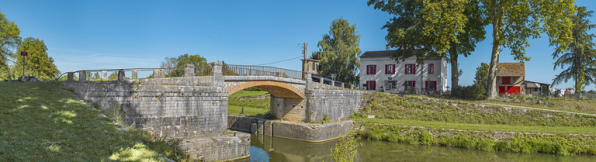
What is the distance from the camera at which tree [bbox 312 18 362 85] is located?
41.9 m

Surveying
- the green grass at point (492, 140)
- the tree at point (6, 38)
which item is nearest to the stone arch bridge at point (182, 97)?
the green grass at point (492, 140)

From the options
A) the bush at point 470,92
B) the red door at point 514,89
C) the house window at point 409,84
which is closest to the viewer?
the bush at point 470,92

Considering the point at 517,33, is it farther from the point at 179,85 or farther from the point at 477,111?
the point at 179,85

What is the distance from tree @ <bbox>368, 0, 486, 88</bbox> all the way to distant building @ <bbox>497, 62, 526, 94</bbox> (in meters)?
12.3

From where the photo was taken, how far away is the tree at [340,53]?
1649 inches

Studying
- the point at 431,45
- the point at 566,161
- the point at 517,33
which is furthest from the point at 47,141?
the point at 517,33

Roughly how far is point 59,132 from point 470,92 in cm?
2950

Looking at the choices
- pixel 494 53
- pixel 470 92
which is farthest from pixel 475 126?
pixel 494 53

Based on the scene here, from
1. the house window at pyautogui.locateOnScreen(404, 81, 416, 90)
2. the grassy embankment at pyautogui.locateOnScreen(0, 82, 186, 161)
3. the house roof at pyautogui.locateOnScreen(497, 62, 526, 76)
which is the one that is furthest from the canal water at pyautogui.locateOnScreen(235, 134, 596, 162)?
the house roof at pyautogui.locateOnScreen(497, 62, 526, 76)

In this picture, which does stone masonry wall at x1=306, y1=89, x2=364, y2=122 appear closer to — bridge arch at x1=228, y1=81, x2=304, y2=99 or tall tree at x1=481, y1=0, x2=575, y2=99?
bridge arch at x1=228, y1=81, x2=304, y2=99

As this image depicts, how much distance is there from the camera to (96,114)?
1046 cm

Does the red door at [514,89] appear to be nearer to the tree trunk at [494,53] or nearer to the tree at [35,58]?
the tree trunk at [494,53]

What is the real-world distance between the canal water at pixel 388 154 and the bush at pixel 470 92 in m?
11.4

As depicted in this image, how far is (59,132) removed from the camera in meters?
7.99
